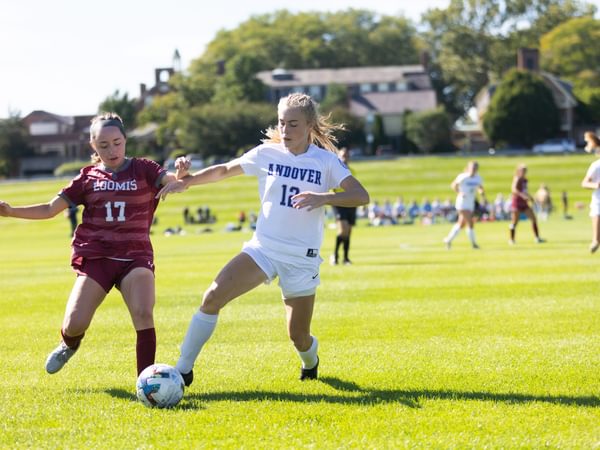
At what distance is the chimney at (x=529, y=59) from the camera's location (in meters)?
118

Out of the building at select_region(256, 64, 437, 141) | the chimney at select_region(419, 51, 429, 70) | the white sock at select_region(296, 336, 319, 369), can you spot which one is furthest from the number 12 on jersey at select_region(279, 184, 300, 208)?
the chimney at select_region(419, 51, 429, 70)

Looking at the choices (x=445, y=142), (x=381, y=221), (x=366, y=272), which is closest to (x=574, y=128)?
(x=445, y=142)

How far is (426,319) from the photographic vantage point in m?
11.6

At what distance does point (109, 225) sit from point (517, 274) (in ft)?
35.7

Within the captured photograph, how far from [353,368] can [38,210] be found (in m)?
3.15

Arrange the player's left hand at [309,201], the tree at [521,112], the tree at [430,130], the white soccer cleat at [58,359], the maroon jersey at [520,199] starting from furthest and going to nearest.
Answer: the tree at [430,130] → the tree at [521,112] → the maroon jersey at [520,199] → the white soccer cleat at [58,359] → the player's left hand at [309,201]

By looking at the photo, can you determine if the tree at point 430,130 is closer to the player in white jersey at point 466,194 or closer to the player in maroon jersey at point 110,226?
the player in white jersey at point 466,194

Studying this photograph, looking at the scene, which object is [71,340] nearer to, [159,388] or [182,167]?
[159,388]

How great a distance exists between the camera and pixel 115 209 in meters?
7.90

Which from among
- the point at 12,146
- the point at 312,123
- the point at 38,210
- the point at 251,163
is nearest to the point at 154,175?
the point at 251,163

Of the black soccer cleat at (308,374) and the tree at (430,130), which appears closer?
the black soccer cleat at (308,374)

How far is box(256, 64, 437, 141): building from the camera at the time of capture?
121 metres

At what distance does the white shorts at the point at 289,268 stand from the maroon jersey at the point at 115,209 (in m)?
0.96

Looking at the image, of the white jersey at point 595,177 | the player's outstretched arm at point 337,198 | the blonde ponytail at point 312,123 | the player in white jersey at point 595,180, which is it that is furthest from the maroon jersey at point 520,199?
the player's outstretched arm at point 337,198
